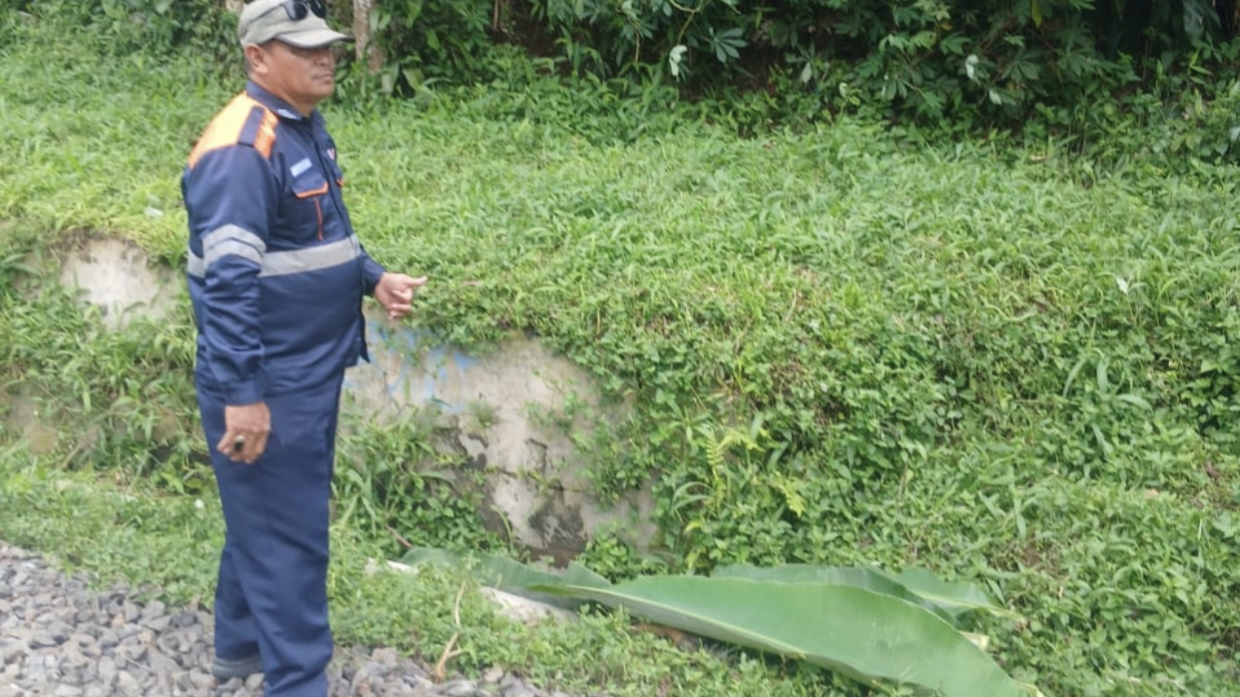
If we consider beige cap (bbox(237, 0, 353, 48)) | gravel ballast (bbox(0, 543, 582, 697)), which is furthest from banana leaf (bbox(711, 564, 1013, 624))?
beige cap (bbox(237, 0, 353, 48))

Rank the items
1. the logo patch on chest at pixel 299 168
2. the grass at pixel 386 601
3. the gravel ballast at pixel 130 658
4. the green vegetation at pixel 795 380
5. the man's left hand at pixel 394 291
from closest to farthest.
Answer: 1. the logo patch on chest at pixel 299 168
2. the man's left hand at pixel 394 291
3. the gravel ballast at pixel 130 658
4. the grass at pixel 386 601
5. the green vegetation at pixel 795 380

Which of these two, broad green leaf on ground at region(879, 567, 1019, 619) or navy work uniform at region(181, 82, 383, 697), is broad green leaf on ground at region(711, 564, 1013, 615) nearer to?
broad green leaf on ground at region(879, 567, 1019, 619)

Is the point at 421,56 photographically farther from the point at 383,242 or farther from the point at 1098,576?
the point at 1098,576

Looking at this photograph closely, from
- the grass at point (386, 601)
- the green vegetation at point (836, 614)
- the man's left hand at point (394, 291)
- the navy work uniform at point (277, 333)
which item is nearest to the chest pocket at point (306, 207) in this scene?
the navy work uniform at point (277, 333)

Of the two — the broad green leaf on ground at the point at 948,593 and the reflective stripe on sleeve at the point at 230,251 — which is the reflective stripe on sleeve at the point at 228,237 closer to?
the reflective stripe on sleeve at the point at 230,251

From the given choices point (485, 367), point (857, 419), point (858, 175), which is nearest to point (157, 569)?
point (485, 367)

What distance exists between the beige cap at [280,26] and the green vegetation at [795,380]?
1.74 metres

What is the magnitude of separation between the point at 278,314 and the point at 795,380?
1951 mm

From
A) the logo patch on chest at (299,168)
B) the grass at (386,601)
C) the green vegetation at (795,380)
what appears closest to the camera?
the logo patch on chest at (299,168)

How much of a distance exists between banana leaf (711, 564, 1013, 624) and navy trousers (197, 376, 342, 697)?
1372 mm

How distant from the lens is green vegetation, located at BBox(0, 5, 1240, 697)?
4.19 metres

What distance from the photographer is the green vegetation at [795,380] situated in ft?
13.8

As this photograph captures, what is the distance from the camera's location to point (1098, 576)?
418 centimetres

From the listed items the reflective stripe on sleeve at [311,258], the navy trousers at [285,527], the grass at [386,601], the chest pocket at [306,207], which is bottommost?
the grass at [386,601]
